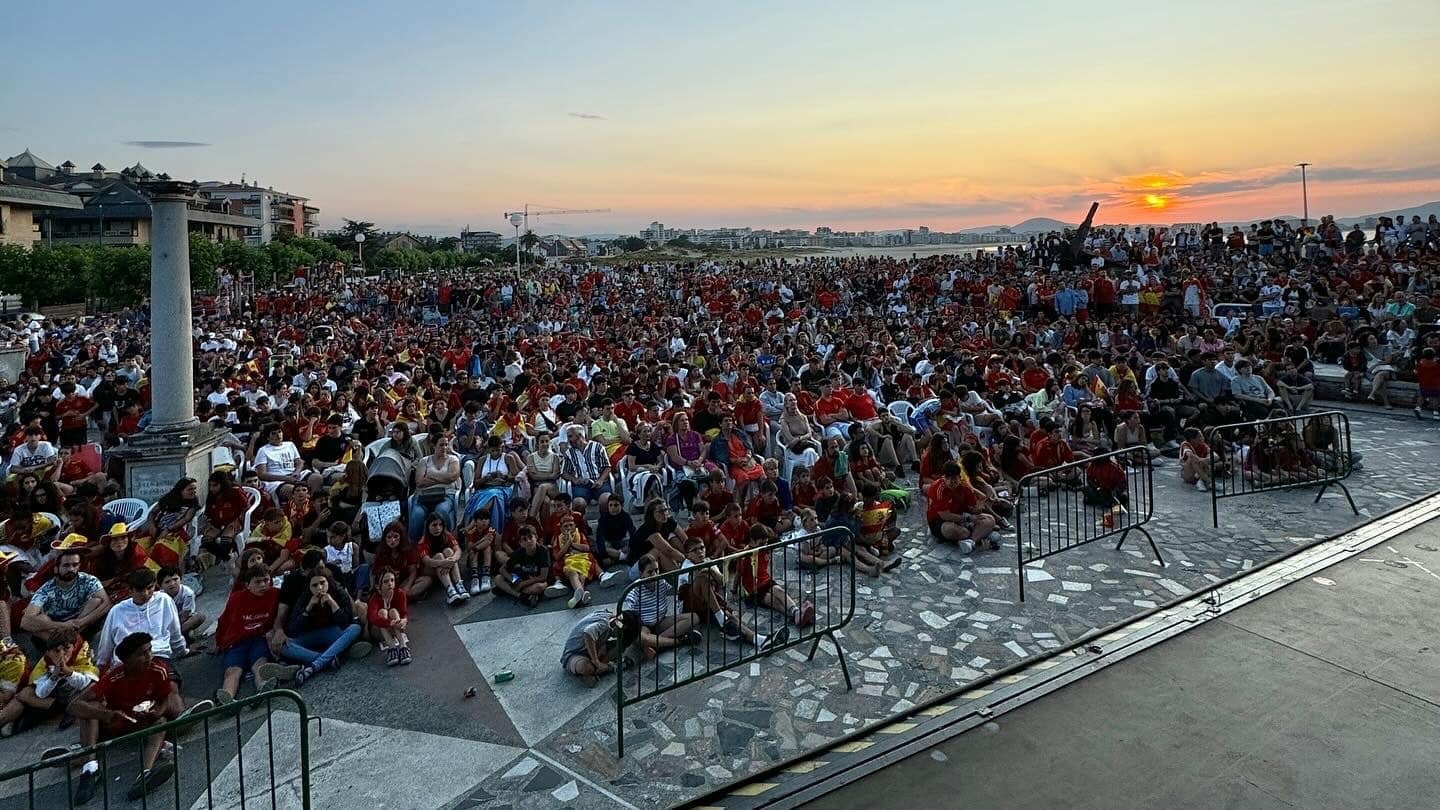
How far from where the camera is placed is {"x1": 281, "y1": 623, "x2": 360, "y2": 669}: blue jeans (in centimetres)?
597

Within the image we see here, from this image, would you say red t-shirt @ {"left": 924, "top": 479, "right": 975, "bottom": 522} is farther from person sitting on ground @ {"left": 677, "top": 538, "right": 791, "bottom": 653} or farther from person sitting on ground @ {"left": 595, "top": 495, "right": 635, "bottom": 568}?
person sitting on ground @ {"left": 595, "top": 495, "right": 635, "bottom": 568}

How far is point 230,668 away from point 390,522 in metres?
1.97

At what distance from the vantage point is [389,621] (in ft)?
20.6

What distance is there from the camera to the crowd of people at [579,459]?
6.07 metres

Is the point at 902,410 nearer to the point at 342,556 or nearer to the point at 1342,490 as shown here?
the point at 1342,490

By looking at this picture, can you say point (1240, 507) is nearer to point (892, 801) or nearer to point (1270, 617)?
point (1270, 617)

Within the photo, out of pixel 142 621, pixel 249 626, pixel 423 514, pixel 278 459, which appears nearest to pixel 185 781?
pixel 249 626

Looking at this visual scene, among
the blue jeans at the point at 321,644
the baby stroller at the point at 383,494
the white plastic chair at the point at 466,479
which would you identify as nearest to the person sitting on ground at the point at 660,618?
the blue jeans at the point at 321,644

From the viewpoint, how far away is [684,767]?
471 centimetres

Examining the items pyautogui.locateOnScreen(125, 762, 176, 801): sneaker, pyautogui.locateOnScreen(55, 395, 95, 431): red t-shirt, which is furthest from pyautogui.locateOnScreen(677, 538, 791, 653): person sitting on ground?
pyautogui.locateOnScreen(55, 395, 95, 431): red t-shirt

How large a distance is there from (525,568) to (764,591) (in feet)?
7.44

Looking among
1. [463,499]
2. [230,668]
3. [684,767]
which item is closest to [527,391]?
[463,499]

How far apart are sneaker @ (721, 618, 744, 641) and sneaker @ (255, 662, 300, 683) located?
3173mm

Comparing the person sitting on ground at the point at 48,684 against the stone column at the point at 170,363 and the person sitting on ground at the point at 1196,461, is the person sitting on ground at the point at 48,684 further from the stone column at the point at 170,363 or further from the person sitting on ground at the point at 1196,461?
the person sitting on ground at the point at 1196,461
